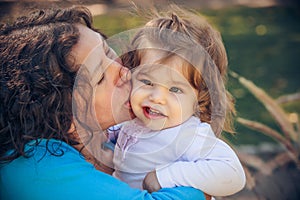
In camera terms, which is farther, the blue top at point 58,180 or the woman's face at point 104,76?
the woman's face at point 104,76

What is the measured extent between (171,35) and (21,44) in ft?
1.59

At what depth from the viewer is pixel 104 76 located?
1749mm

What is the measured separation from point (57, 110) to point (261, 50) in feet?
11.8

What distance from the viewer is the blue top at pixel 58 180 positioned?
159 cm

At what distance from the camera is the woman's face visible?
5.65 feet

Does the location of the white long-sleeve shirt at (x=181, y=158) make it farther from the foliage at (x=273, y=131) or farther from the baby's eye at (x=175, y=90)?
the foliage at (x=273, y=131)

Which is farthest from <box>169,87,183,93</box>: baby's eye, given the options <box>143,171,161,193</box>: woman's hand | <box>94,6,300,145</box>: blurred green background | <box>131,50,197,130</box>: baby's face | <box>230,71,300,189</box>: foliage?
<box>94,6,300,145</box>: blurred green background

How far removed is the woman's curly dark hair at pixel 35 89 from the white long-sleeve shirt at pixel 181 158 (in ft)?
0.92

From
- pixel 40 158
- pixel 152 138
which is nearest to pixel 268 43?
pixel 152 138

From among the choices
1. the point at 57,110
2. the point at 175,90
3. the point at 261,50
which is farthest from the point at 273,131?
the point at 261,50

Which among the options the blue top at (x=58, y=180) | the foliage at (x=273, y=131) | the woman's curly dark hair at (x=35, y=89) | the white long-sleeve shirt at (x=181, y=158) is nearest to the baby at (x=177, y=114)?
the white long-sleeve shirt at (x=181, y=158)

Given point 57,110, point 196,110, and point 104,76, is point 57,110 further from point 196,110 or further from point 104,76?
point 196,110

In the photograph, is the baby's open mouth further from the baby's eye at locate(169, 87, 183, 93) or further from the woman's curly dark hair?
the woman's curly dark hair

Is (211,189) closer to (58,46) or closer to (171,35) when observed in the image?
(171,35)
